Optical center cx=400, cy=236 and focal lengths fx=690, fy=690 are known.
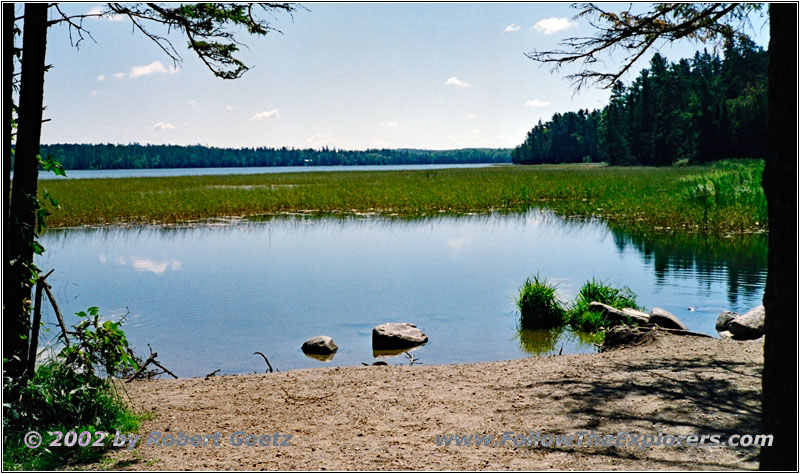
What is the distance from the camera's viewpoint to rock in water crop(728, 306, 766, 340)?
8781mm

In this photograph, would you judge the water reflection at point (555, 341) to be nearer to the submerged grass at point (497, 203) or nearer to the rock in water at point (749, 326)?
the rock in water at point (749, 326)

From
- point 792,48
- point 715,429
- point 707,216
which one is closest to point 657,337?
point 715,429

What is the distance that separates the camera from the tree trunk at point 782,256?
3428 millimetres

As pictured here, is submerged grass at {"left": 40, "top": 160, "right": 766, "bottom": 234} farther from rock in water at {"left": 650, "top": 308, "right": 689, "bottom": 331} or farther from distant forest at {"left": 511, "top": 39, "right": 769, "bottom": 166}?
rock in water at {"left": 650, "top": 308, "right": 689, "bottom": 331}

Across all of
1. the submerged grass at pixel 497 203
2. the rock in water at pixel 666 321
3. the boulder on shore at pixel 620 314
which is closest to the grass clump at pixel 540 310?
the boulder on shore at pixel 620 314

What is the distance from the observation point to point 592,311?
10898 mm

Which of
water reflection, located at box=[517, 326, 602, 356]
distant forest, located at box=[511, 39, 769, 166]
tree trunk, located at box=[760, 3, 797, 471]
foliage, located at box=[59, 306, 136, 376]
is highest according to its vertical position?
distant forest, located at box=[511, 39, 769, 166]

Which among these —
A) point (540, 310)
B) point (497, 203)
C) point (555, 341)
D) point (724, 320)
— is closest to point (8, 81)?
point (555, 341)

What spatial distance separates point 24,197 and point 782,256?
519 cm

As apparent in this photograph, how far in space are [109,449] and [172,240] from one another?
1718 centimetres

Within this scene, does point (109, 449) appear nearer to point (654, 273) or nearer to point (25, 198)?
point (25, 198)

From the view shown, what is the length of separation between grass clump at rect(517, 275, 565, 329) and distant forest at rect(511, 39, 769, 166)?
31.9 m

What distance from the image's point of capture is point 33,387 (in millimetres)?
5199

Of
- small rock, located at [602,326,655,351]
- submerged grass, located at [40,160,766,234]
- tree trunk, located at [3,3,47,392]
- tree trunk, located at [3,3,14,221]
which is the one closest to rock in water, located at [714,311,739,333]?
small rock, located at [602,326,655,351]
